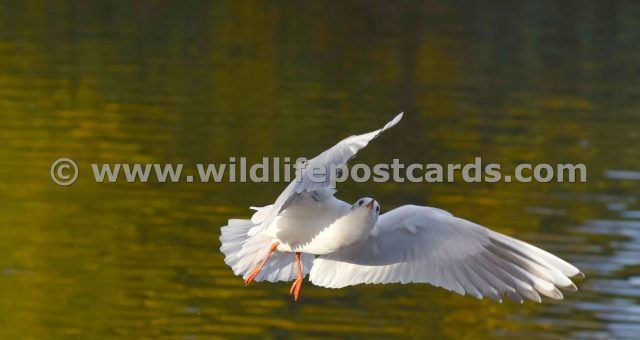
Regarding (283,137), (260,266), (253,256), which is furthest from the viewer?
(283,137)

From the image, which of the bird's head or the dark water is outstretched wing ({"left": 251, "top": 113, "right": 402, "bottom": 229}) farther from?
the dark water

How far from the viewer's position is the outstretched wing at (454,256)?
6988 millimetres

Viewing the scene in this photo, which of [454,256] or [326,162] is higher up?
[326,162]

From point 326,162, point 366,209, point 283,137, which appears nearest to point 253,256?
point 366,209

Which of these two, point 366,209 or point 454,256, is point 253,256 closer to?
point 366,209

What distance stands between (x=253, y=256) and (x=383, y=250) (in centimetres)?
72

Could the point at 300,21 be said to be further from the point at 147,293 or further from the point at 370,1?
the point at 147,293

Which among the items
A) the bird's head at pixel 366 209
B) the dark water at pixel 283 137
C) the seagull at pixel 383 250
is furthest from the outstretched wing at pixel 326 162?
the dark water at pixel 283 137

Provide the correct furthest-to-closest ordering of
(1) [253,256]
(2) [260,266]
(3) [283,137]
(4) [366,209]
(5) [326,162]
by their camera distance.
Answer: (3) [283,137]
(1) [253,256]
(2) [260,266]
(4) [366,209]
(5) [326,162]

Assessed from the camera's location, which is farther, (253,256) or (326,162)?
(253,256)

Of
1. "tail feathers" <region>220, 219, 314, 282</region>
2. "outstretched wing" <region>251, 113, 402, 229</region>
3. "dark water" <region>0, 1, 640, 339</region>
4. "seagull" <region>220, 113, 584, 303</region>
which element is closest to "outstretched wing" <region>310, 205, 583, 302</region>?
"seagull" <region>220, 113, 584, 303</region>

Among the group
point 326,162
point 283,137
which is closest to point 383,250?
point 326,162

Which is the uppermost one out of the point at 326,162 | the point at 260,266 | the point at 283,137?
the point at 283,137

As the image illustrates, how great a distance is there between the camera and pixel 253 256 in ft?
24.5
